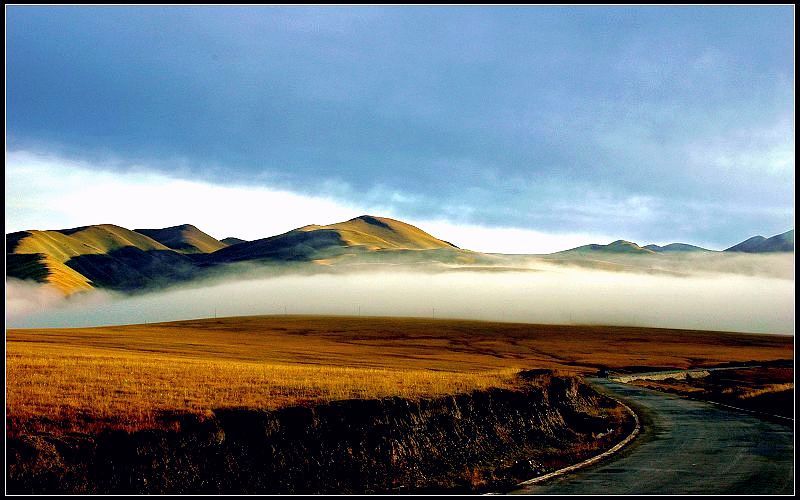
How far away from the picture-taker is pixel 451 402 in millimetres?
33875

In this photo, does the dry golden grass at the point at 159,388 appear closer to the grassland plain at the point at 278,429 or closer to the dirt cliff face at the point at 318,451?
the grassland plain at the point at 278,429

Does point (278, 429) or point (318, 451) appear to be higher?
point (278, 429)

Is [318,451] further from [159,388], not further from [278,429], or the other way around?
[159,388]

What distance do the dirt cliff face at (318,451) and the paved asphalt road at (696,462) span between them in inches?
91.9

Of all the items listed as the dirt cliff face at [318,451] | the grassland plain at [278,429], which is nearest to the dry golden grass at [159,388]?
the grassland plain at [278,429]

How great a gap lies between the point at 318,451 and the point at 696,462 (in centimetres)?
1689

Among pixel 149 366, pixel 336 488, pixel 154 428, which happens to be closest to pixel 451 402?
pixel 336 488

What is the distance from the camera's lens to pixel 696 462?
28281 mm

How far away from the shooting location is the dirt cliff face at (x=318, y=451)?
834 inches

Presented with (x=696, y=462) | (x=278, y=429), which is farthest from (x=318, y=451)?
(x=696, y=462)

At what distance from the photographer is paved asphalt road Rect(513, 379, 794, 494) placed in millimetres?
23453

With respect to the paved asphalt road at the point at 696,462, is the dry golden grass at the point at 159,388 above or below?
above

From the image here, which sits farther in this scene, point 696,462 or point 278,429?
point 696,462

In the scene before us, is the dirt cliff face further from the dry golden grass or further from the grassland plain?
the dry golden grass
